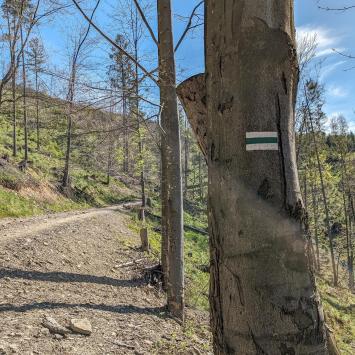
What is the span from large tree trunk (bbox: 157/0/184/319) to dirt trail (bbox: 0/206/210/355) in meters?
0.55

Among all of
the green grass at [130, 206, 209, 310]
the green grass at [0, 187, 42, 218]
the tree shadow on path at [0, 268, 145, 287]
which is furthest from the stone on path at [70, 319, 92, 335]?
the green grass at [0, 187, 42, 218]

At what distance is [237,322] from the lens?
4.68 ft

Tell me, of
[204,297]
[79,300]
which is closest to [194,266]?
[204,297]

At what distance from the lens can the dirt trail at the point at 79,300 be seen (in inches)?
162

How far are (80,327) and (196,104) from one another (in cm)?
339

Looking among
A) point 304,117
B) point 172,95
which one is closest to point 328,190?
point 304,117

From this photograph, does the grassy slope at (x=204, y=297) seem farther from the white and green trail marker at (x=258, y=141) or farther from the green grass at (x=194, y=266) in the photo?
the white and green trail marker at (x=258, y=141)

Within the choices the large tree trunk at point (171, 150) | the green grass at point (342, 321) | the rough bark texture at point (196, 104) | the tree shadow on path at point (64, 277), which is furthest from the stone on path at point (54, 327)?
the green grass at point (342, 321)

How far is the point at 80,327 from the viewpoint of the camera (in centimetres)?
436

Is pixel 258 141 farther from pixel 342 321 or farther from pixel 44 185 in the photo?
pixel 44 185

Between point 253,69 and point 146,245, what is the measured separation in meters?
10.1

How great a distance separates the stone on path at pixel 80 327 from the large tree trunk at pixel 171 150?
2.00 metres

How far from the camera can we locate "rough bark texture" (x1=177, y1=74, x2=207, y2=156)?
2043 mm

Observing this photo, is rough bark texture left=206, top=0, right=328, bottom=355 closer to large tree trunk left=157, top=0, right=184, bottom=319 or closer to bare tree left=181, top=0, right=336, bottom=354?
bare tree left=181, top=0, right=336, bottom=354
